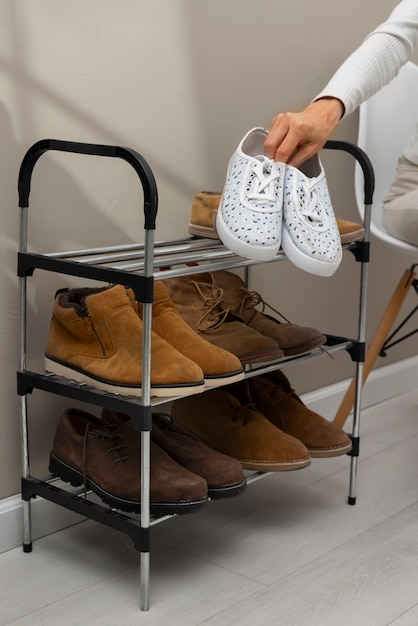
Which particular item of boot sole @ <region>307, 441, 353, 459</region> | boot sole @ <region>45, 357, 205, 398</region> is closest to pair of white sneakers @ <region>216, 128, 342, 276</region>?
boot sole @ <region>45, 357, 205, 398</region>

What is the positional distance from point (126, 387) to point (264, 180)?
0.38 m

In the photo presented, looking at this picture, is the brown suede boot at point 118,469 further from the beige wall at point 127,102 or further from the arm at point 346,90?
the arm at point 346,90

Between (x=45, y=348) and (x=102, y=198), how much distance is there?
0.98 ft

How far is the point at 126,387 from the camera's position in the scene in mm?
1381

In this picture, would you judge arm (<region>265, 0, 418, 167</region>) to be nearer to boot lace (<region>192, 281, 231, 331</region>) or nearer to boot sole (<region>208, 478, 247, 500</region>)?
boot lace (<region>192, 281, 231, 331</region>)

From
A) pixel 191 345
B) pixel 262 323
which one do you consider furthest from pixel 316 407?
pixel 191 345

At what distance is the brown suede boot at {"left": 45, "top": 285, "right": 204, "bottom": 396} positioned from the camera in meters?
1.37

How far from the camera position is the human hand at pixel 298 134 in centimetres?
138

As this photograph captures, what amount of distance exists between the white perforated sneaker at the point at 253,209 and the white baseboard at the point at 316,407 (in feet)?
2.07

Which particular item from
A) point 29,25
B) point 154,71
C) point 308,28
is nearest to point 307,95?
point 308,28

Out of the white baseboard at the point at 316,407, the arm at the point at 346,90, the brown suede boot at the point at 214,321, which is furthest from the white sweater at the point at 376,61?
the white baseboard at the point at 316,407

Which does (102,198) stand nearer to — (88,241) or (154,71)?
(88,241)

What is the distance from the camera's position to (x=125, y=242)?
1731mm

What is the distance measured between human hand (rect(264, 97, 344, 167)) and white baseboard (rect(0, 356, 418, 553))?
0.76 meters
